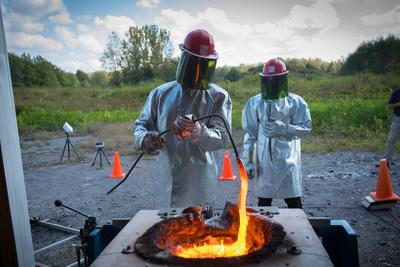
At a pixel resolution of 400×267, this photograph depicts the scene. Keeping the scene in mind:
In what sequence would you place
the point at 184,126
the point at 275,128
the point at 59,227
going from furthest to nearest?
the point at 59,227, the point at 275,128, the point at 184,126

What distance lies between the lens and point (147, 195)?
219 inches

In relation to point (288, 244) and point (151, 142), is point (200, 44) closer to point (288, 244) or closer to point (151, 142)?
point (151, 142)

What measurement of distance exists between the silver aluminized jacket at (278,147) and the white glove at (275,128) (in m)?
0.01

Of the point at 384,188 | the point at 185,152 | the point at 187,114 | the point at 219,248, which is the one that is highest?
the point at 187,114

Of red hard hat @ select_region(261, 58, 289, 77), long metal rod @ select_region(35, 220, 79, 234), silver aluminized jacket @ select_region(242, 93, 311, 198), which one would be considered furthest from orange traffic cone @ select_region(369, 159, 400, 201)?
long metal rod @ select_region(35, 220, 79, 234)

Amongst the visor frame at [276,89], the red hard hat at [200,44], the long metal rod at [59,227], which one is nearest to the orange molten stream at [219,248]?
the red hard hat at [200,44]

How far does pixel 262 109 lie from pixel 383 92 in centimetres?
634

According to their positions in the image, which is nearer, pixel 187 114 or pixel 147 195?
pixel 187 114

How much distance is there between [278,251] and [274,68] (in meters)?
2.26

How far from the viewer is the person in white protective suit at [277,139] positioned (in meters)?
3.32

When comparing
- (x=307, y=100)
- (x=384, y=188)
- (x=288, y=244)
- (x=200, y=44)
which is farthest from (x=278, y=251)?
(x=307, y=100)

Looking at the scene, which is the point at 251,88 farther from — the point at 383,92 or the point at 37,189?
the point at 37,189

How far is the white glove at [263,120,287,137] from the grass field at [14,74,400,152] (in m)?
5.23

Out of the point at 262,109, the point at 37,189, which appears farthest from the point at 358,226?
the point at 37,189
